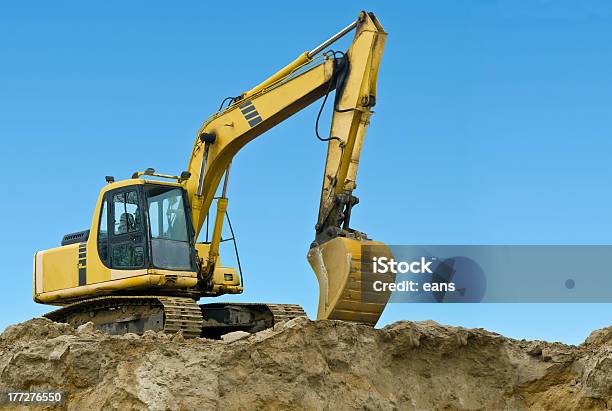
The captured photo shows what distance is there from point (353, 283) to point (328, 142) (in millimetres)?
2411

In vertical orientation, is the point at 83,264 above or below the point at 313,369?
above

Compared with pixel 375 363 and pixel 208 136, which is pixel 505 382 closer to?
pixel 375 363

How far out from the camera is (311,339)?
10.4 meters

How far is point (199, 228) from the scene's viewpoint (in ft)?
48.1

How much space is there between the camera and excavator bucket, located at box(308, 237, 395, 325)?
37.3 ft

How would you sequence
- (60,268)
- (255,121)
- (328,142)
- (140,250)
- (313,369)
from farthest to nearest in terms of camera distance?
(60,268), (255,121), (140,250), (328,142), (313,369)

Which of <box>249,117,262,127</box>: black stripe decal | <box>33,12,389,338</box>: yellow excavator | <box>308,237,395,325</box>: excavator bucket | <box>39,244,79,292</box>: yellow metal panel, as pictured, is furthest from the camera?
<box>39,244,79,292</box>: yellow metal panel

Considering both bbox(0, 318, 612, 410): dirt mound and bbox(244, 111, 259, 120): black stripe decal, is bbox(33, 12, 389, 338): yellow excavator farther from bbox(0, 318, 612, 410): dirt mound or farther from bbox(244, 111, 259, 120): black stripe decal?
bbox(0, 318, 612, 410): dirt mound

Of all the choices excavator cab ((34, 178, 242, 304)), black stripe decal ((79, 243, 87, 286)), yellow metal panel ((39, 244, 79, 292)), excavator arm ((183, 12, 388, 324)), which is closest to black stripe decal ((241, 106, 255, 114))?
excavator arm ((183, 12, 388, 324))

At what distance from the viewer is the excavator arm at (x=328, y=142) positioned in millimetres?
11523

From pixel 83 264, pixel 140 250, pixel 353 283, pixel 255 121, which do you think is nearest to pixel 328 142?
pixel 255 121

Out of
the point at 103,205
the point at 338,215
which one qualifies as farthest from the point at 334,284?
the point at 103,205

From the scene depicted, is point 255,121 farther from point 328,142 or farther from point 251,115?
point 328,142

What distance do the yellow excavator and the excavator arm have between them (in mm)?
16
